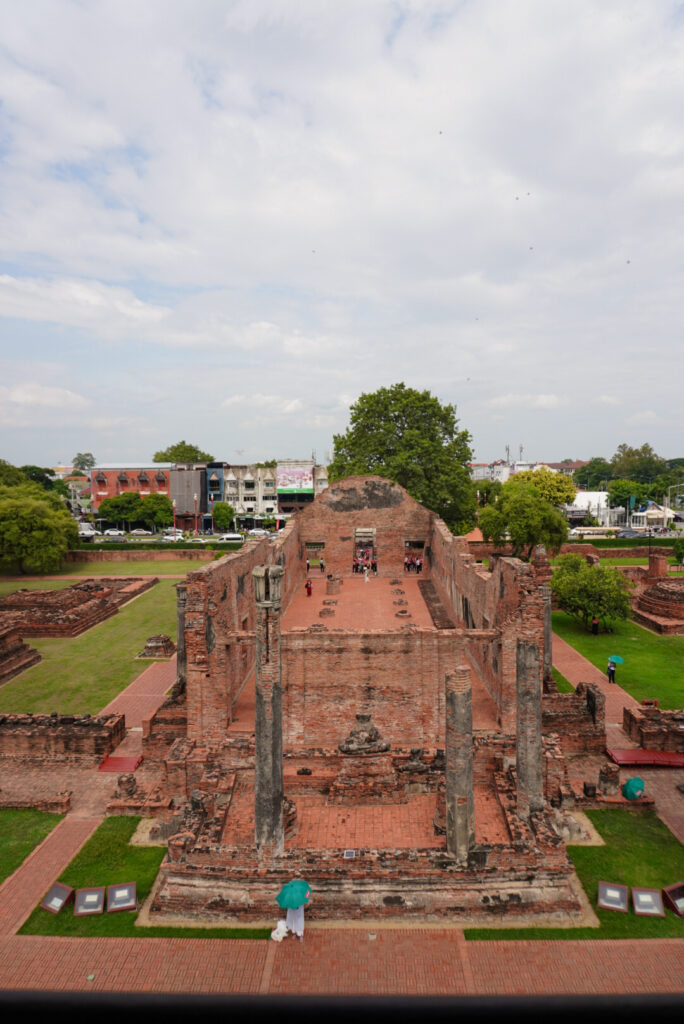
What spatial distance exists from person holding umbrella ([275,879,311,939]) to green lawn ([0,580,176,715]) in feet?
40.9

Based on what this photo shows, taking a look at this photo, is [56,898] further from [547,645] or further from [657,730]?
[547,645]

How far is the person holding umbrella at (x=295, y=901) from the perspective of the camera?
1028cm

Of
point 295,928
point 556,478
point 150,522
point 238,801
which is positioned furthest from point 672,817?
point 150,522

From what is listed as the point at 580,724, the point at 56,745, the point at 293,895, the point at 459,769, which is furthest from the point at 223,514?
the point at 293,895

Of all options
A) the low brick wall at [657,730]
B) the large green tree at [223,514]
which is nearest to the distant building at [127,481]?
the large green tree at [223,514]

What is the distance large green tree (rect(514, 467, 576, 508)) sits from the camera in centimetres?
5881

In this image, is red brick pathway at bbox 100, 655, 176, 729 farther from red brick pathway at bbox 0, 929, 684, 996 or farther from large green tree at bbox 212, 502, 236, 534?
large green tree at bbox 212, 502, 236, 534

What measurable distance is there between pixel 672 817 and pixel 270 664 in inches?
407

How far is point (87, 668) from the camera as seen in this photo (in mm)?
25359

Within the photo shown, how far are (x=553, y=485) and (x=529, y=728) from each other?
5092cm

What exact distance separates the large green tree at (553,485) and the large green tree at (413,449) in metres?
22.8

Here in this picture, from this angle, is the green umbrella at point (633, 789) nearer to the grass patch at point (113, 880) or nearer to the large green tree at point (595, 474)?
the grass patch at point (113, 880)

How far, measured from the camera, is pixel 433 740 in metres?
15.6

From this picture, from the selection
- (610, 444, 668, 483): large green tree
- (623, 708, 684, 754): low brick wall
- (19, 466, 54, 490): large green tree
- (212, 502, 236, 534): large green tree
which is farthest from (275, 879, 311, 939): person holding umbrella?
(610, 444, 668, 483): large green tree
